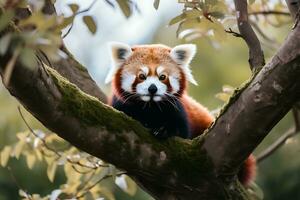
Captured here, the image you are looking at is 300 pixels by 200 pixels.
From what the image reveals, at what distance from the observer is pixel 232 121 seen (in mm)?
2598

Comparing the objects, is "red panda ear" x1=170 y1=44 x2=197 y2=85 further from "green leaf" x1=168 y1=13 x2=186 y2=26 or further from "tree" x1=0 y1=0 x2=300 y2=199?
"green leaf" x1=168 y1=13 x2=186 y2=26

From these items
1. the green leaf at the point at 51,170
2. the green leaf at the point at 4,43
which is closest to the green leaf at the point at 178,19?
the green leaf at the point at 51,170

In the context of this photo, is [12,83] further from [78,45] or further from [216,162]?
[78,45]

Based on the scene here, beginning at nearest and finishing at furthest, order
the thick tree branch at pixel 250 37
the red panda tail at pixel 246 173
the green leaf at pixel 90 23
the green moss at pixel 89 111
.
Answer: the green leaf at pixel 90 23 < the green moss at pixel 89 111 < the thick tree branch at pixel 250 37 < the red panda tail at pixel 246 173

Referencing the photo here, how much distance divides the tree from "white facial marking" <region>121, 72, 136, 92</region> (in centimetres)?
46

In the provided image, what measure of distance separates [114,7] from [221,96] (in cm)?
139

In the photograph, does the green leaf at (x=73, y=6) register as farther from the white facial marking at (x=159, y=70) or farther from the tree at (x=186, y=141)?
the white facial marking at (x=159, y=70)

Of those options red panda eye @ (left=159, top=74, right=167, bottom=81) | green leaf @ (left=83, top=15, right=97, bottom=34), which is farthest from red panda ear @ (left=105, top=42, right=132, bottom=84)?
green leaf @ (left=83, top=15, right=97, bottom=34)

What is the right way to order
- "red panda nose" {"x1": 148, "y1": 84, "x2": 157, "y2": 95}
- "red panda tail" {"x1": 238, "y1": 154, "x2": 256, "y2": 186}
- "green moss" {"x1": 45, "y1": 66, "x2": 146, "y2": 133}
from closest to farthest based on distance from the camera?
"green moss" {"x1": 45, "y1": 66, "x2": 146, "y2": 133}, "red panda nose" {"x1": 148, "y1": 84, "x2": 157, "y2": 95}, "red panda tail" {"x1": 238, "y1": 154, "x2": 256, "y2": 186}

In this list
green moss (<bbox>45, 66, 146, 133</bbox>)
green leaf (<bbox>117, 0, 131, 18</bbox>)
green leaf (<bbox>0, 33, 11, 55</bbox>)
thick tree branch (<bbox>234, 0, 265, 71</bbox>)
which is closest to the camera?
green leaf (<bbox>0, 33, 11, 55</bbox>)

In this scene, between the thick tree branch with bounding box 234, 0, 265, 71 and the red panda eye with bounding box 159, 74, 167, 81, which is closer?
the thick tree branch with bounding box 234, 0, 265, 71

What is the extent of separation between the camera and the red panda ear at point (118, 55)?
11.3ft

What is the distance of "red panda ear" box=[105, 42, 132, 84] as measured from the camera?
3.45m

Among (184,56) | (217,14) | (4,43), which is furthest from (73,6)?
(184,56)
